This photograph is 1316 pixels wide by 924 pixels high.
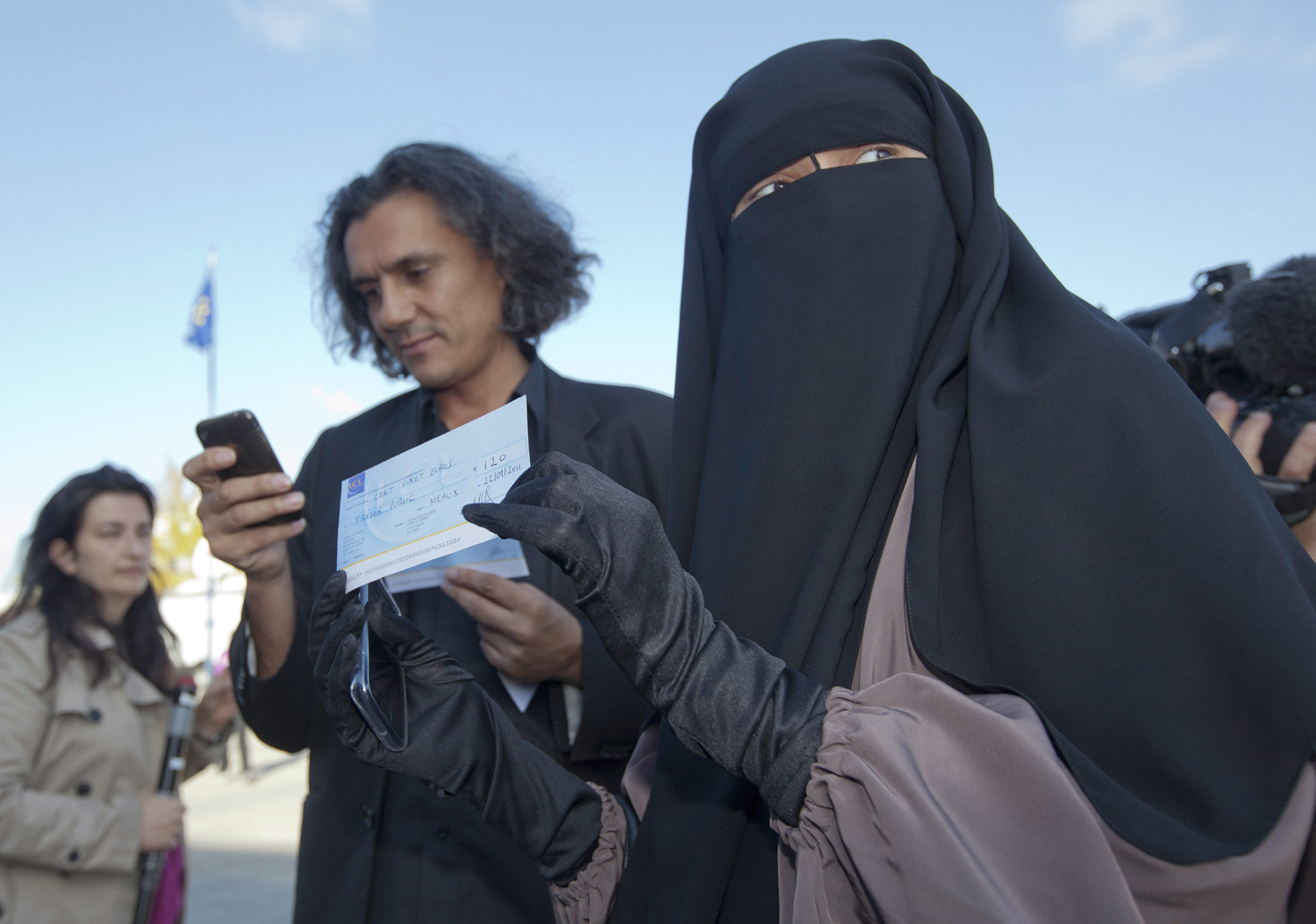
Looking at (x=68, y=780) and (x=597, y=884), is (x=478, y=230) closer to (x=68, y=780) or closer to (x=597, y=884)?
(x=597, y=884)

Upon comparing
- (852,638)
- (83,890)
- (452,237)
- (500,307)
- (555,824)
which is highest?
(452,237)

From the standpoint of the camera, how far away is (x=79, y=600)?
3.35m

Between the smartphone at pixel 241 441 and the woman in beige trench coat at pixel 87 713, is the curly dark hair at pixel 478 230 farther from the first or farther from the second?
the woman in beige trench coat at pixel 87 713

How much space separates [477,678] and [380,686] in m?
0.59

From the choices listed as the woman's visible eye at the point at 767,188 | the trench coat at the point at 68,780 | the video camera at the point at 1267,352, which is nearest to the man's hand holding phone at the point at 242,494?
the woman's visible eye at the point at 767,188

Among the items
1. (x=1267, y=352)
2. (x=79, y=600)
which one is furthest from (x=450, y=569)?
(x=79, y=600)

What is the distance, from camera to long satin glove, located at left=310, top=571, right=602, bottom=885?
1.37 metres

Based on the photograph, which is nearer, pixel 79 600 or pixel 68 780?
pixel 68 780

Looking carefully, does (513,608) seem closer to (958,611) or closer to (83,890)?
(958,611)

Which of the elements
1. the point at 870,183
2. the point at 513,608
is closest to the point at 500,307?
the point at 513,608

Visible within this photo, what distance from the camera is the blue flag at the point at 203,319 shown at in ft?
48.0

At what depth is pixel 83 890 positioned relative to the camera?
109 inches

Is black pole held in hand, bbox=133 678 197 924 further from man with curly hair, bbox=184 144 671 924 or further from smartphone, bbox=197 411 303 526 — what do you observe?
smartphone, bbox=197 411 303 526

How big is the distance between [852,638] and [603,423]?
46.3 inches
